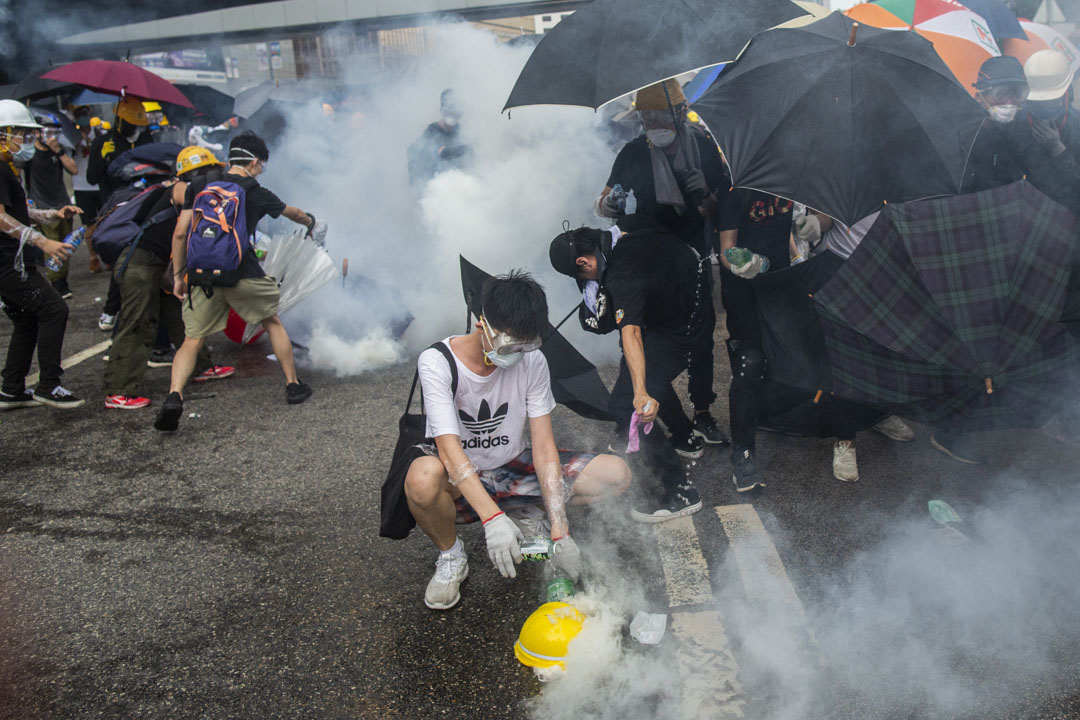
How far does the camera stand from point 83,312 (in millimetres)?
6863

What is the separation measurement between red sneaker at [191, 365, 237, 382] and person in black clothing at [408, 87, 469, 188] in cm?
184

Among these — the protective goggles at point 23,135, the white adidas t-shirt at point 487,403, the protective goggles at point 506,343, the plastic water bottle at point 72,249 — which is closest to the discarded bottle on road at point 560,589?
the white adidas t-shirt at point 487,403

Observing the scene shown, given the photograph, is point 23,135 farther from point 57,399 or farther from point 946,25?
point 946,25

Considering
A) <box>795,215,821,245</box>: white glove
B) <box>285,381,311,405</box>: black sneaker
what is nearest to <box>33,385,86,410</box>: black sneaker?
<box>285,381,311,405</box>: black sneaker

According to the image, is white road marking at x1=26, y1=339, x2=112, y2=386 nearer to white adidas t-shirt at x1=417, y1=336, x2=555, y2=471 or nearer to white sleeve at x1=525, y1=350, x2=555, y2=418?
white adidas t-shirt at x1=417, y1=336, x2=555, y2=471

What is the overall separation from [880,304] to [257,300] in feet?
11.1

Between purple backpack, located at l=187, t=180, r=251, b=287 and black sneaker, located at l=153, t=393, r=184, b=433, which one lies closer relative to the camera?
black sneaker, located at l=153, t=393, r=184, b=433

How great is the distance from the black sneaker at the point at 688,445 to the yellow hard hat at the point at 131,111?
5.33 meters

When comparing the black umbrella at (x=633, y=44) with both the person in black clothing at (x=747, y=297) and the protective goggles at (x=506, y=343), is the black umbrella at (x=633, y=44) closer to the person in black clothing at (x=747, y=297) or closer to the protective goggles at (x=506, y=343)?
the person in black clothing at (x=747, y=297)

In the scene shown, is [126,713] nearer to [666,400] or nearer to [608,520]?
[608,520]

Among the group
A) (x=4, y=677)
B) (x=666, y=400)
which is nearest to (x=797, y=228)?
(x=666, y=400)

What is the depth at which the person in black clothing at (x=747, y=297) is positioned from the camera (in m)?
3.43

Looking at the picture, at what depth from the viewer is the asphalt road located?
2.21 meters

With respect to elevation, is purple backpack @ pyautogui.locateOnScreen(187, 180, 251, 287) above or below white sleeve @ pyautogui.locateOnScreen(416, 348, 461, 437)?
below
